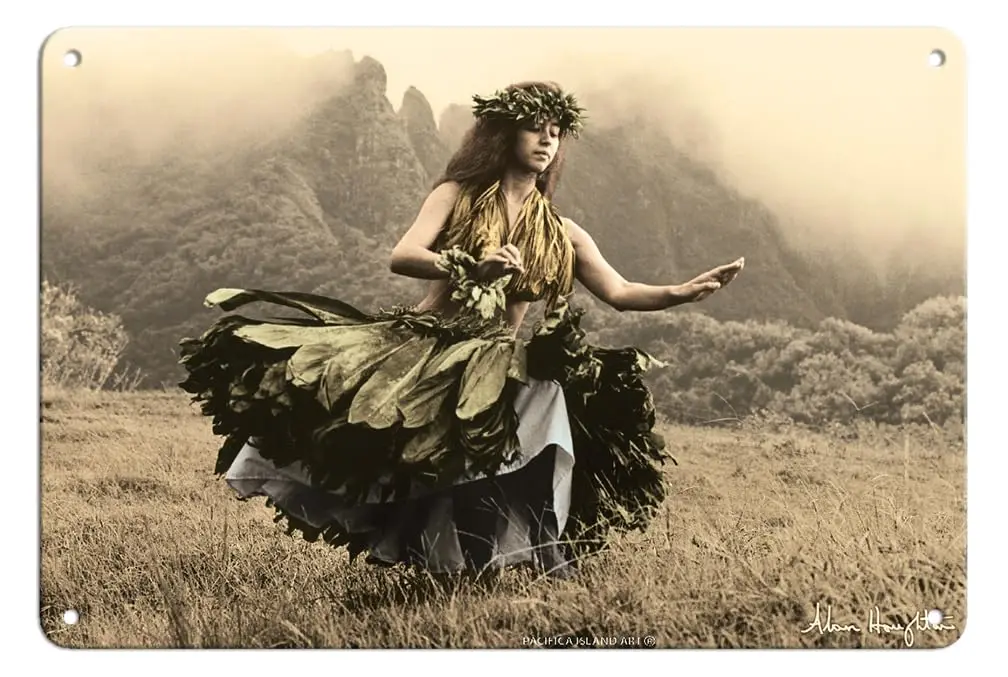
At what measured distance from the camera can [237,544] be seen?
11.7ft

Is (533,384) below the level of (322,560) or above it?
above

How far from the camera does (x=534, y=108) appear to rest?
352 centimetres

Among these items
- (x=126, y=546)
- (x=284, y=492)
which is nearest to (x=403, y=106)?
(x=284, y=492)

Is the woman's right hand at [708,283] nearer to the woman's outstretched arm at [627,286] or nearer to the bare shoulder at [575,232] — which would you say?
the woman's outstretched arm at [627,286]

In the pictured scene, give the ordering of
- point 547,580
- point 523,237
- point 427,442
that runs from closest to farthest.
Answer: point 427,442, point 547,580, point 523,237

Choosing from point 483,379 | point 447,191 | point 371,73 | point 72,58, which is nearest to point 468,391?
point 483,379

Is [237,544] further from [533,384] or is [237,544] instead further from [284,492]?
[533,384]

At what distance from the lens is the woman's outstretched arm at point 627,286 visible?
3.58m

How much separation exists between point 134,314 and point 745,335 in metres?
1.60

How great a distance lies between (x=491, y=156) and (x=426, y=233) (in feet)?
0.84

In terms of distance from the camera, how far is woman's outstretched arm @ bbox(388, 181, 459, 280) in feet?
11.5

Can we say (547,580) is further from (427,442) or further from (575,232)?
(575,232)
